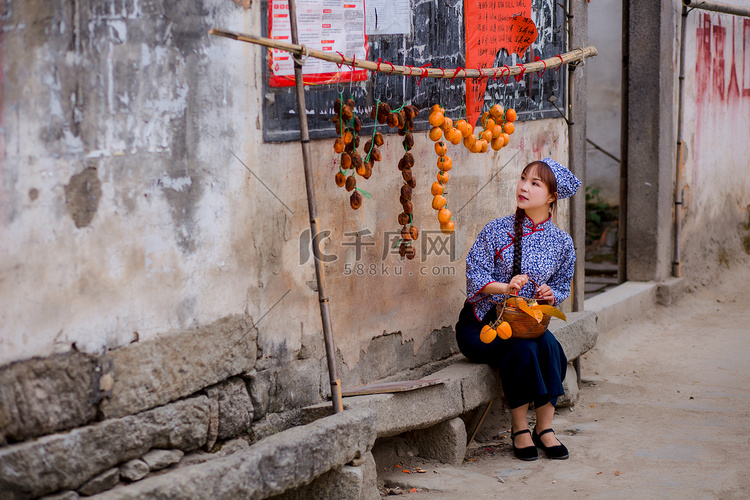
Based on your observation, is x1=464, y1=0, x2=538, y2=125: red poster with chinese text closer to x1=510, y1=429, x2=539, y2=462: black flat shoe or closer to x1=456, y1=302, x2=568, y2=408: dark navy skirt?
x1=456, y1=302, x2=568, y2=408: dark navy skirt

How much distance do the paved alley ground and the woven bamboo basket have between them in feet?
1.96

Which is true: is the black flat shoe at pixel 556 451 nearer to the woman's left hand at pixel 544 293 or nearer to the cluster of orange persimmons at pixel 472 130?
the woman's left hand at pixel 544 293

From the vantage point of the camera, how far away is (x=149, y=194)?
262cm

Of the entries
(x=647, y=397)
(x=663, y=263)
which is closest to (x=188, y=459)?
(x=647, y=397)

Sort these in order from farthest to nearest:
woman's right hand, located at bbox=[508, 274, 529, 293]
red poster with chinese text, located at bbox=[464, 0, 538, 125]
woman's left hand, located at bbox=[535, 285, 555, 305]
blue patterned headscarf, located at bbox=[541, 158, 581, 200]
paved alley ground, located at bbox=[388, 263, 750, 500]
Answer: red poster with chinese text, located at bbox=[464, 0, 538, 125] → blue patterned headscarf, located at bbox=[541, 158, 581, 200] → woman's left hand, located at bbox=[535, 285, 555, 305] → woman's right hand, located at bbox=[508, 274, 529, 293] → paved alley ground, located at bbox=[388, 263, 750, 500]

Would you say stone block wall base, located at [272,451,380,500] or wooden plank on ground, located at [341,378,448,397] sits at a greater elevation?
wooden plank on ground, located at [341,378,448,397]

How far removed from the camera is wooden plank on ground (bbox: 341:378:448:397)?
3314 millimetres

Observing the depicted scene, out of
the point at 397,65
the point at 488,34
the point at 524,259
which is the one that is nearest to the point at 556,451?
the point at 524,259

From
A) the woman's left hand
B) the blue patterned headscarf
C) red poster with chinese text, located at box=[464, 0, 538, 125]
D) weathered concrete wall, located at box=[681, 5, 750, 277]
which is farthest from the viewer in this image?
weathered concrete wall, located at box=[681, 5, 750, 277]

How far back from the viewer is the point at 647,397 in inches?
185

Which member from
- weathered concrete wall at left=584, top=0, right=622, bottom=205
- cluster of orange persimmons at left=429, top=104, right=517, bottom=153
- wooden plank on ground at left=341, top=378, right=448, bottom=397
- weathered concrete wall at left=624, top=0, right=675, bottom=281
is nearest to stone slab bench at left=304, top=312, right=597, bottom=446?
wooden plank on ground at left=341, top=378, right=448, bottom=397

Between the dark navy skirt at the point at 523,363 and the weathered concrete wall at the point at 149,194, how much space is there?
2.11 ft

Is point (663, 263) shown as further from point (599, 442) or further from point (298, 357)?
point (298, 357)

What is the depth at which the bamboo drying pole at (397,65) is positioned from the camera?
2.59 metres
